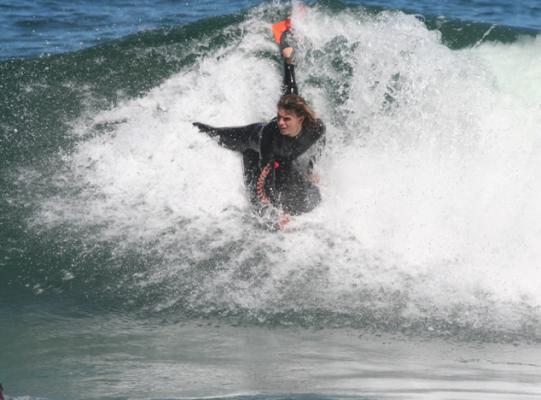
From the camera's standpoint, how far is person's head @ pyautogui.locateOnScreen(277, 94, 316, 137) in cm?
562

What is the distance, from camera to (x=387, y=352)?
4391 mm

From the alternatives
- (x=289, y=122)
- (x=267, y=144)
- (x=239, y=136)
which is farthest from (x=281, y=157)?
(x=239, y=136)

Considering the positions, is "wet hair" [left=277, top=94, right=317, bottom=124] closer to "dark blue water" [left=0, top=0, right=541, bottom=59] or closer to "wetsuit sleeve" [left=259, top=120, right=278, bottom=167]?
"wetsuit sleeve" [left=259, top=120, right=278, bottom=167]

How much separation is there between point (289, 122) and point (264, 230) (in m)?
1.08

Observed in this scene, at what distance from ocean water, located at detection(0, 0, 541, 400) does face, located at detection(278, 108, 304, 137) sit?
0.91 m

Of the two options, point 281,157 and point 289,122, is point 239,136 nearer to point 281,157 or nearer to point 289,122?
point 281,157

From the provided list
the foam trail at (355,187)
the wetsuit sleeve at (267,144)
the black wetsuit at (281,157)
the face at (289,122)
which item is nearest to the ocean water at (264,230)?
the foam trail at (355,187)

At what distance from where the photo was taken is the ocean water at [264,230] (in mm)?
4066

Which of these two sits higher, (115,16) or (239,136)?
(115,16)

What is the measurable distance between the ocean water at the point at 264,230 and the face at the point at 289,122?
91 cm

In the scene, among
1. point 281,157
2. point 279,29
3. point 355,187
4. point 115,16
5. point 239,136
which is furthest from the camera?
point 115,16

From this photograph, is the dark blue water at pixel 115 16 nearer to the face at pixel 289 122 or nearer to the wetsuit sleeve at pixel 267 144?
the wetsuit sleeve at pixel 267 144

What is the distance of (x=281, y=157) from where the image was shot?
19.6ft

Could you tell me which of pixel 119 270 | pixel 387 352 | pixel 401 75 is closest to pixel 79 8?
pixel 401 75
